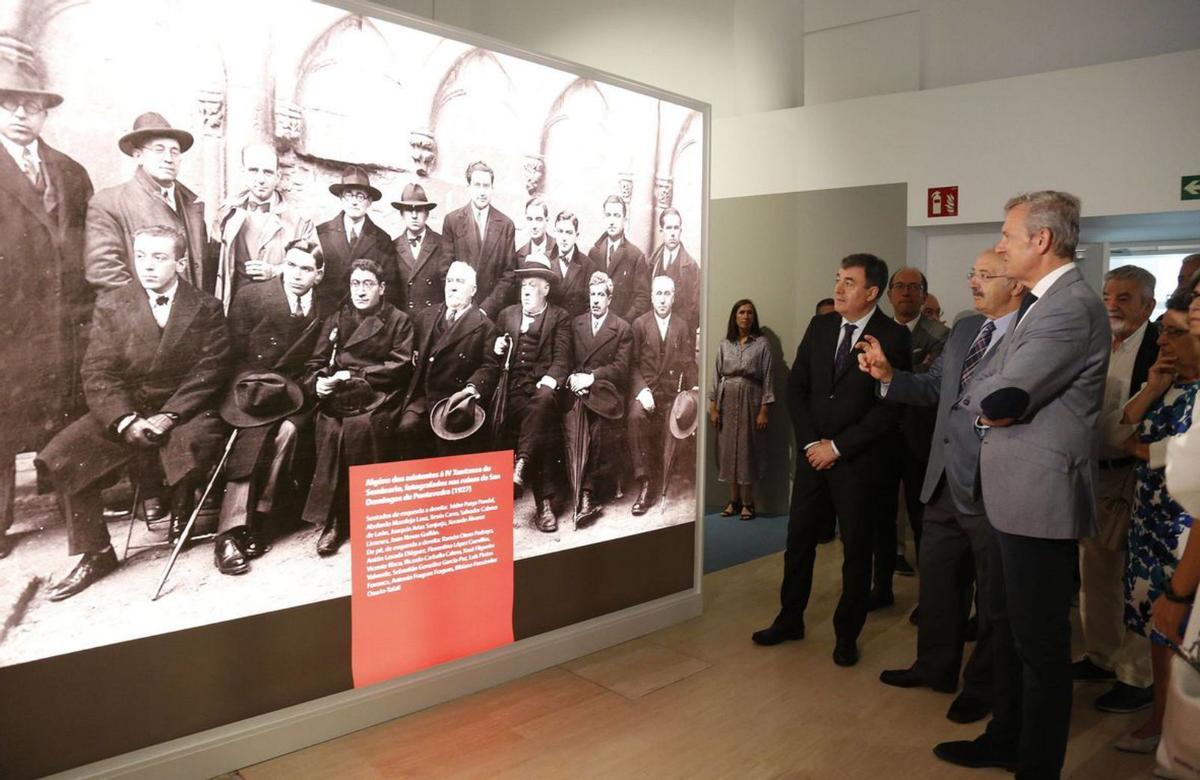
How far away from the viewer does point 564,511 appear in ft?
11.3

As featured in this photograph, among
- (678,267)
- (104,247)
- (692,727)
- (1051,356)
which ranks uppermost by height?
(678,267)

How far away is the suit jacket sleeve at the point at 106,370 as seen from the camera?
2.23m

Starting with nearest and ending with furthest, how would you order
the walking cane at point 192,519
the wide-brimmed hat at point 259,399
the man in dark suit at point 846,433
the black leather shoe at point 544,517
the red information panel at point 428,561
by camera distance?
the walking cane at point 192,519, the wide-brimmed hat at point 259,399, the red information panel at point 428,561, the black leather shoe at point 544,517, the man in dark suit at point 846,433

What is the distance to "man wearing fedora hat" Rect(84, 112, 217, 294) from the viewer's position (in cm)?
224

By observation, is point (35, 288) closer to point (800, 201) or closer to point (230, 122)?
point (230, 122)

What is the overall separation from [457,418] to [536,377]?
42 cm

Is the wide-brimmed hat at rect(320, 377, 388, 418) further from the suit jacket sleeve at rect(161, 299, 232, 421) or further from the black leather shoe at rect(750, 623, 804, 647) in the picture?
the black leather shoe at rect(750, 623, 804, 647)

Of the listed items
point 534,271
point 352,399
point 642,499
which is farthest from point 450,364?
point 642,499

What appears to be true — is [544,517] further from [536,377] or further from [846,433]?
[846,433]

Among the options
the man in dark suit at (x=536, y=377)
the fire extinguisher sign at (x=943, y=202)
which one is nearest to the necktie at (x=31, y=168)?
the man in dark suit at (x=536, y=377)

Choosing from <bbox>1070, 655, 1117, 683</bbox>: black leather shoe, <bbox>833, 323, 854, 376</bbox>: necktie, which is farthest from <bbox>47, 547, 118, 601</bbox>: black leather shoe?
<bbox>1070, 655, 1117, 683</bbox>: black leather shoe

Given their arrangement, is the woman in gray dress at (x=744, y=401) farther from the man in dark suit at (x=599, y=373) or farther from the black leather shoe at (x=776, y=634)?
the man in dark suit at (x=599, y=373)

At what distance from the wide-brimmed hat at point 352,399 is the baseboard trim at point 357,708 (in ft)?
3.27

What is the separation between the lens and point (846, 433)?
3.46 meters
